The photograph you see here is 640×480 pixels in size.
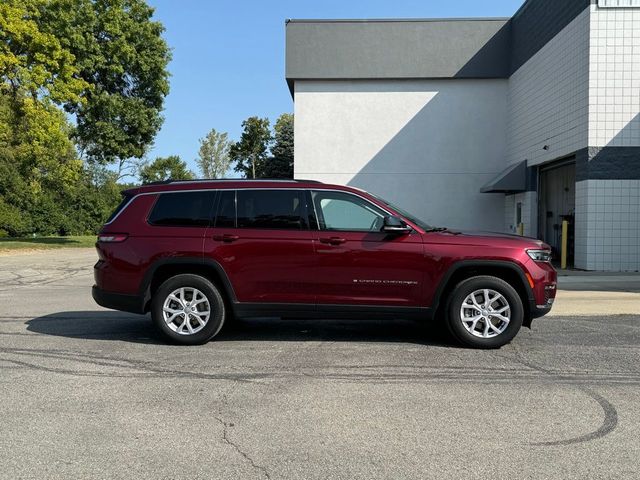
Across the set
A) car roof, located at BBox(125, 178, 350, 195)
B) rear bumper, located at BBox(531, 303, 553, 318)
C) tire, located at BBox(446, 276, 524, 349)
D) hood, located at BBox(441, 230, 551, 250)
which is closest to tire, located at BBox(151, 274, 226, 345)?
car roof, located at BBox(125, 178, 350, 195)

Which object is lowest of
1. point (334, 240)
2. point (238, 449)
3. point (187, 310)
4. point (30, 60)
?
point (238, 449)

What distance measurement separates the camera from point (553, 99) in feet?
57.6

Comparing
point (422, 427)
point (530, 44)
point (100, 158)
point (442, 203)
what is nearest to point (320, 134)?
point (442, 203)

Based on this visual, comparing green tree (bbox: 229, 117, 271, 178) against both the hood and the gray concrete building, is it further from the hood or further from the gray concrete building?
the hood

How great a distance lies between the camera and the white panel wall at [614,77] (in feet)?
48.8

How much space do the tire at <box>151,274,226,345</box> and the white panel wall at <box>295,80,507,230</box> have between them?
17.8 m

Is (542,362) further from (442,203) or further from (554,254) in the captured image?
(442,203)

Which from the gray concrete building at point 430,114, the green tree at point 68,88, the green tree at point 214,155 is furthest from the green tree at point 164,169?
the gray concrete building at point 430,114

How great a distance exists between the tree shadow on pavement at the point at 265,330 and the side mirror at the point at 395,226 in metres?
1.43

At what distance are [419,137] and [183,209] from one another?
59.8ft

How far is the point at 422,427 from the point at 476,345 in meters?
2.56

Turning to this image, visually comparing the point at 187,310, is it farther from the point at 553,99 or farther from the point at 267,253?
the point at 553,99

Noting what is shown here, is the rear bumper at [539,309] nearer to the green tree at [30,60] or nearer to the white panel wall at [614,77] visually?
the white panel wall at [614,77]

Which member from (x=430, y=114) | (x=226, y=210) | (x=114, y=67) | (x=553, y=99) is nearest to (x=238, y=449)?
(x=226, y=210)
